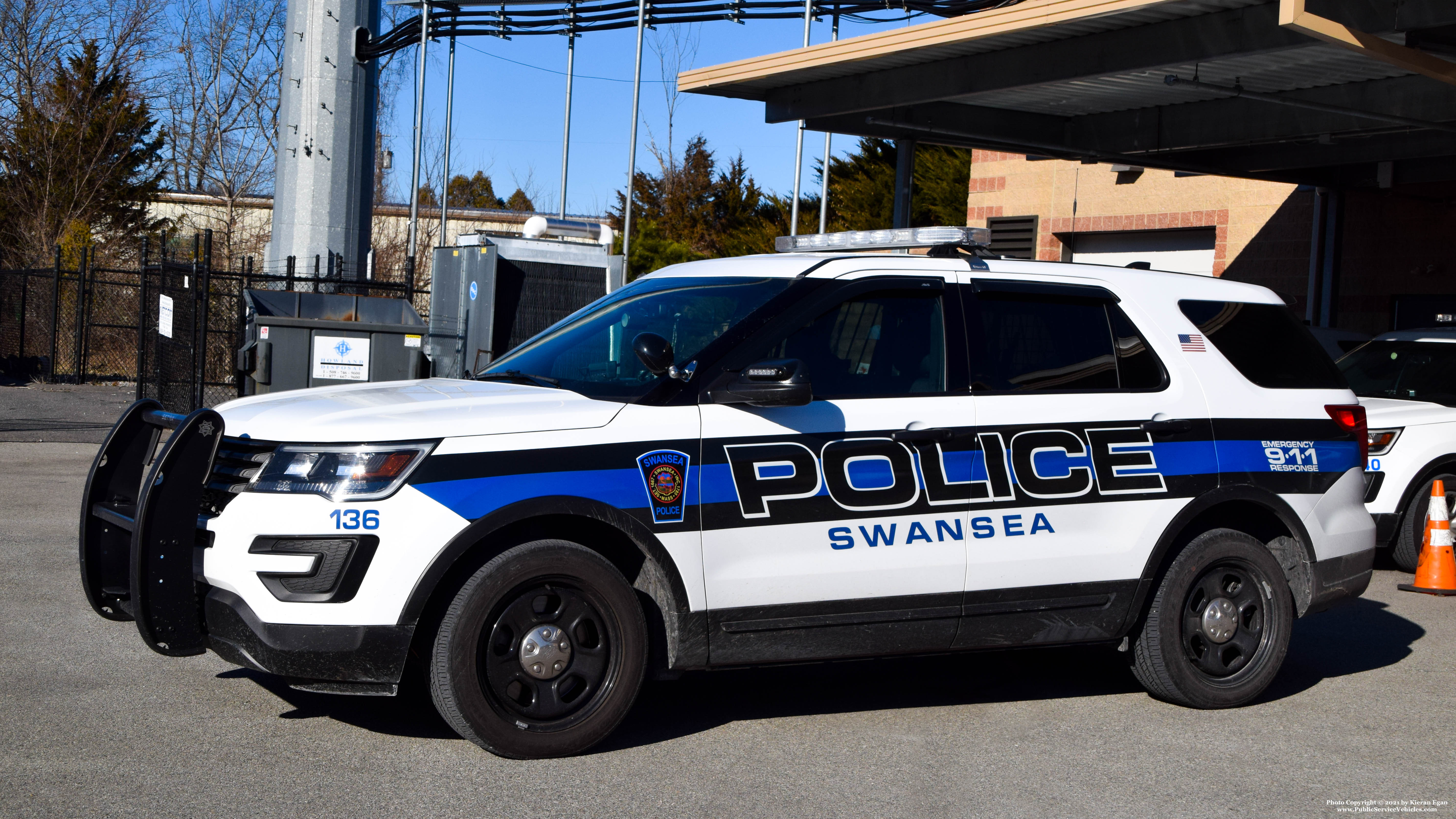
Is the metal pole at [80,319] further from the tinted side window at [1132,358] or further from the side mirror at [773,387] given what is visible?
the tinted side window at [1132,358]

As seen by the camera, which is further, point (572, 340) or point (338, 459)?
point (572, 340)

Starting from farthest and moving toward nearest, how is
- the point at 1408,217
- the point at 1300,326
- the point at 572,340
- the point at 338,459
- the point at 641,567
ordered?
the point at 1408,217, the point at 1300,326, the point at 572,340, the point at 641,567, the point at 338,459

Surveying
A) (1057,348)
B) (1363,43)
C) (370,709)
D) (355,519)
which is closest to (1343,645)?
(1057,348)

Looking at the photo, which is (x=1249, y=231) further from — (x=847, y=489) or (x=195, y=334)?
(x=847, y=489)

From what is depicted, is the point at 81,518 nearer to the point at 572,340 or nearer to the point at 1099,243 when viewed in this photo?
the point at 572,340

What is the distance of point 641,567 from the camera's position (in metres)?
5.09

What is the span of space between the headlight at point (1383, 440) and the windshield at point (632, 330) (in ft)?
20.2

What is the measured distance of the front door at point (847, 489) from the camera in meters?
5.05

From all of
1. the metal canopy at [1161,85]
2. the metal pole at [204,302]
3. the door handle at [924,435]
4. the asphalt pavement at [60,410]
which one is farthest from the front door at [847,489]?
the metal pole at [204,302]

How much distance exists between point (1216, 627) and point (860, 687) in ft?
5.34

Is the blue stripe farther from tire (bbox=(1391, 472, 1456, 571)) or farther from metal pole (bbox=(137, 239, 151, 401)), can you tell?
metal pole (bbox=(137, 239, 151, 401))

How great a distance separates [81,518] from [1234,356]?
5.00 metres

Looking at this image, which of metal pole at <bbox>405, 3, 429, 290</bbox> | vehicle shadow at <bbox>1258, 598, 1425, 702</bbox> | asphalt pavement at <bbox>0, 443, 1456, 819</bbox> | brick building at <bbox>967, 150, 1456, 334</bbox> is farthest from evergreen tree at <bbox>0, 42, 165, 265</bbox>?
vehicle shadow at <bbox>1258, 598, 1425, 702</bbox>

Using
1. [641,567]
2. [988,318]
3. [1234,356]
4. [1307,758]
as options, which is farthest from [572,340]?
[1307,758]
